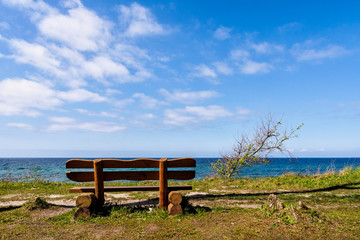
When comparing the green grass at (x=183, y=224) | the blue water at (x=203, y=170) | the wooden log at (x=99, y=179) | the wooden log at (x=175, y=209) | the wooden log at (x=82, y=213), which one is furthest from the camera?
the blue water at (x=203, y=170)

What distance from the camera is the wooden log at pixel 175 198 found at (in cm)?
584

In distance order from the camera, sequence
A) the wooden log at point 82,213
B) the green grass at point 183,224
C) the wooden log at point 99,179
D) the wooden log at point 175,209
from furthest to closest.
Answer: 1. the wooden log at point 99,179
2. the wooden log at point 175,209
3. the wooden log at point 82,213
4. the green grass at point 183,224

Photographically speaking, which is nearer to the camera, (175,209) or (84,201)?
(84,201)

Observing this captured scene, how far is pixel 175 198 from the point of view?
5867 mm

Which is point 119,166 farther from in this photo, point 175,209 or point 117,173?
point 175,209

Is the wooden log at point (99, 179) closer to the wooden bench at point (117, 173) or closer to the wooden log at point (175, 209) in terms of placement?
the wooden bench at point (117, 173)

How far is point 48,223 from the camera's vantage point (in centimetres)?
555

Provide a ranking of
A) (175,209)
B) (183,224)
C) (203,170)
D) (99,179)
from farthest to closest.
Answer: (203,170)
(99,179)
(175,209)
(183,224)

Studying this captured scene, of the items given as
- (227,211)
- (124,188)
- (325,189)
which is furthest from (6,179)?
(325,189)

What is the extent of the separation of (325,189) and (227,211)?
694 cm

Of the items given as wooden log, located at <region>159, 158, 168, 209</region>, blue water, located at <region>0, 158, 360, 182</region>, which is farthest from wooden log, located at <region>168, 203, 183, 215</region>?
blue water, located at <region>0, 158, 360, 182</region>

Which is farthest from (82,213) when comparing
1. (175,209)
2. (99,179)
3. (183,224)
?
(183,224)

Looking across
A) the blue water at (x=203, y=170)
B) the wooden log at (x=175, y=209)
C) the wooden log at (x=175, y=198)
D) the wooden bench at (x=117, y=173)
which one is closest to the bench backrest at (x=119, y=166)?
the wooden bench at (x=117, y=173)

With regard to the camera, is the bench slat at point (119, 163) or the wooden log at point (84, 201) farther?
the bench slat at point (119, 163)
